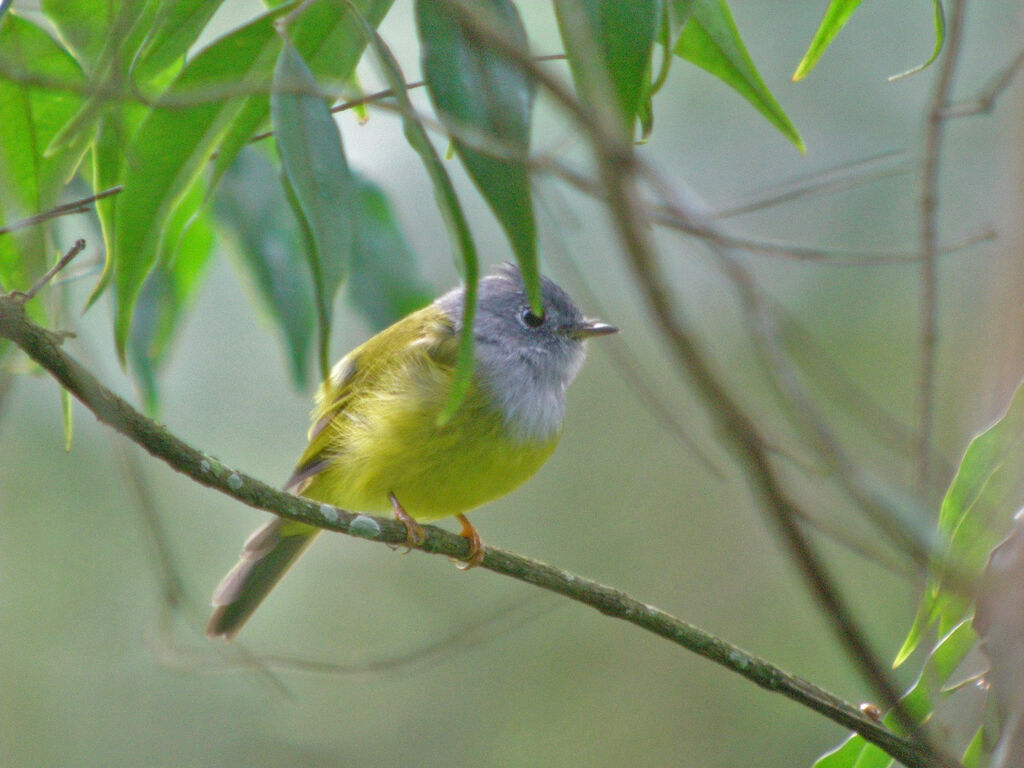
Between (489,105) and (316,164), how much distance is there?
30 cm

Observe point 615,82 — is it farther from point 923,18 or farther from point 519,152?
point 923,18

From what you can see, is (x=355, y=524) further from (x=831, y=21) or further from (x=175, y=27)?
(x=831, y=21)

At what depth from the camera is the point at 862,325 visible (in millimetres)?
7918

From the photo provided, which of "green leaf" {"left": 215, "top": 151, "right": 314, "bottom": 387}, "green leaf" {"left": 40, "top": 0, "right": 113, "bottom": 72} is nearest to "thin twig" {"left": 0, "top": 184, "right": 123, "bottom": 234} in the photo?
"green leaf" {"left": 40, "top": 0, "right": 113, "bottom": 72}

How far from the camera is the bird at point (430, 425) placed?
11.0 feet

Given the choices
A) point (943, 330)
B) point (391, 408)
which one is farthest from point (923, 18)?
point (391, 408)

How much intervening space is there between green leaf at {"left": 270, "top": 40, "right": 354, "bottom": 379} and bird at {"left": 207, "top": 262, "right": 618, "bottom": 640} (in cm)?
130

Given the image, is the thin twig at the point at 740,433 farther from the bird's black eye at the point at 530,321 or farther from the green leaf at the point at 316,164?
the bird's black eye at the point at 530,321

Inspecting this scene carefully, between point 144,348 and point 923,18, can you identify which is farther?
point 923,18

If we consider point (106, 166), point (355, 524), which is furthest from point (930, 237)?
point (106, 166)

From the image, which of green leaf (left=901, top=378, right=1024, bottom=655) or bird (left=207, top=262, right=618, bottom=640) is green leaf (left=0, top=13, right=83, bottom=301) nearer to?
bird (left=207, top=262, right=618, bottom=640)

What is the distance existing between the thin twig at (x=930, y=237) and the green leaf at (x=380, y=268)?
1.70 metres

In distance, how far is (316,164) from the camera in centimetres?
177

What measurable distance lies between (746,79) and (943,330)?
5607 mm
